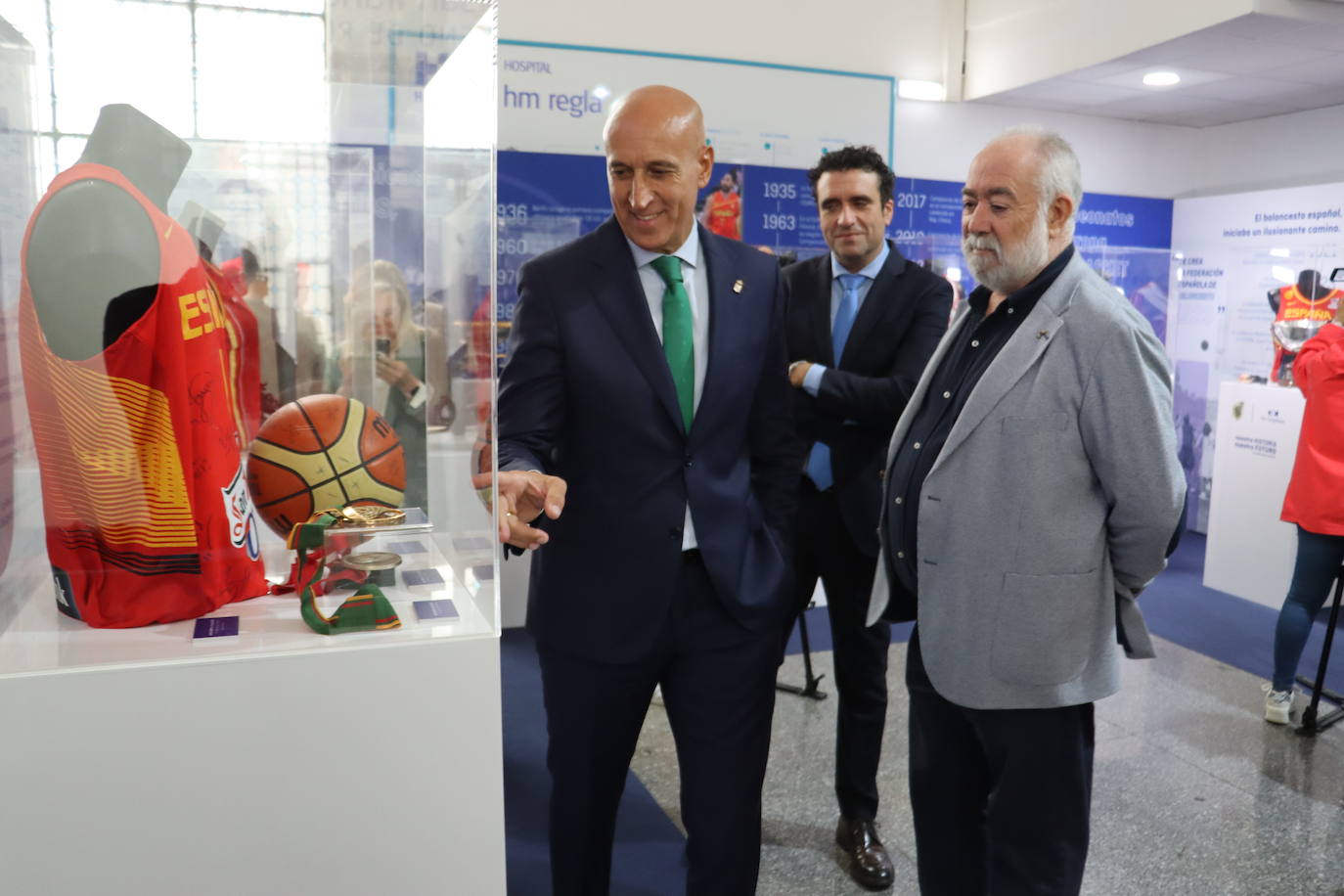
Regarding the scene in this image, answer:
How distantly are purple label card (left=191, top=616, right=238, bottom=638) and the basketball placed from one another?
6.5 inches

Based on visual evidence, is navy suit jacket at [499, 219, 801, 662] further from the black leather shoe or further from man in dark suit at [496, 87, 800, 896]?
the black leather shoe

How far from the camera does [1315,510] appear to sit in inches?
152

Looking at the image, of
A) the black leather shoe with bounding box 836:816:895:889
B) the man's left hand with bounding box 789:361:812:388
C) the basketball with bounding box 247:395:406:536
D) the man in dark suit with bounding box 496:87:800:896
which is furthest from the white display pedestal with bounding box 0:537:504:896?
the black leather shoe with bounding box 836:816:895:889

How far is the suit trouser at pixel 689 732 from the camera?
6.70 ft

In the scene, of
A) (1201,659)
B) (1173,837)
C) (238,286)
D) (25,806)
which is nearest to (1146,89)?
(1201,659)

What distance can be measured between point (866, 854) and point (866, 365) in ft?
4.17

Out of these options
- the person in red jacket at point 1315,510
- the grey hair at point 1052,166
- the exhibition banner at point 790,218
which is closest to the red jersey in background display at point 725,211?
the exhibition banner at point 790,218

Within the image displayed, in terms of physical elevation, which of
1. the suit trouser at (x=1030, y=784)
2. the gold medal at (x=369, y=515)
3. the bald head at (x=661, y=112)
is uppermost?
the bald head at (x=661, y=112)

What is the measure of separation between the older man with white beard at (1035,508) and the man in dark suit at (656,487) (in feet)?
1.12

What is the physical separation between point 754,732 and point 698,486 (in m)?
0.52

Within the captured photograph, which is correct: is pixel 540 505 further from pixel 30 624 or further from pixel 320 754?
pixel 30 624

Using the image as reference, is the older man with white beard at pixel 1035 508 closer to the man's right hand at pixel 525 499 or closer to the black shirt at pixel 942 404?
the black shirt at pixel 942 404

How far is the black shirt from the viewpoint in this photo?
205 centimetres

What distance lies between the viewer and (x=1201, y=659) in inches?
184
